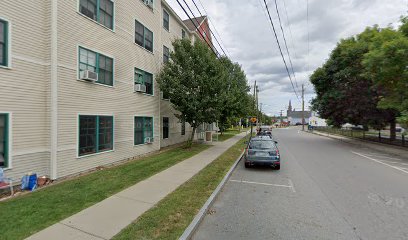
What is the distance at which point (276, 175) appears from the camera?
351 inches

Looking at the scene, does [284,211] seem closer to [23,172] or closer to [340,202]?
[340,202]

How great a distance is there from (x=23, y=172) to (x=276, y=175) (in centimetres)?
893

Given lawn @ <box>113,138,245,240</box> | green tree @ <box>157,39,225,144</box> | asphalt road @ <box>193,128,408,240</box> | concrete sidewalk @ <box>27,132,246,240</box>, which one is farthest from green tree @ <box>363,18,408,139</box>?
concrete sidewalk @ <box>27,132,246,240</box>

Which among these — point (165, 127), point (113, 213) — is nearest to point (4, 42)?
point (113, 213)

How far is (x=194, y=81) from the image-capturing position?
14.0 meters

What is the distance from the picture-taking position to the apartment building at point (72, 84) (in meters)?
6.72

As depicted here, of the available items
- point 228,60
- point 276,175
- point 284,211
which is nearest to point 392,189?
point 276,175

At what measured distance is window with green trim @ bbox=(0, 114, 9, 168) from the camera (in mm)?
6473

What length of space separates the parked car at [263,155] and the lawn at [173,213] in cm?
292

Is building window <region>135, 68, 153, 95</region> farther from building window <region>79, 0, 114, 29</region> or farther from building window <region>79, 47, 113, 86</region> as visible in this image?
building window <region>79, 0, 114, 29</region>

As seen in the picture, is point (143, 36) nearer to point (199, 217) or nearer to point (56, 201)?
point (56, 201)

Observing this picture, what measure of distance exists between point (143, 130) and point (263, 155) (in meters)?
7.39

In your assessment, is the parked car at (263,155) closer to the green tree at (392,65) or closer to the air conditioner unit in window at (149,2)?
the green tree at (392,65)

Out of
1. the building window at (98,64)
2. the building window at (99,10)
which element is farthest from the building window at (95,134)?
the building window at (99,10)
